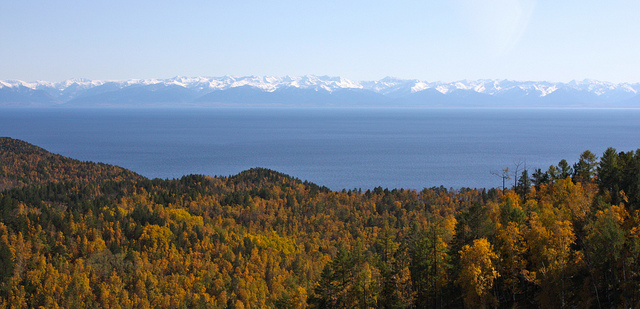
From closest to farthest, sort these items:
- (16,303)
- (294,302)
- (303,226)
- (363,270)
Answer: (363,270)
(294,302)
(16,303)
(303,226)

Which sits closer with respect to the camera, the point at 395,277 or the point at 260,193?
the point at 395,277

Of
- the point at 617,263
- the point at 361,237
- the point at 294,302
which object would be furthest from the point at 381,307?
the point at 361,237

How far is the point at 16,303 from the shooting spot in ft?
309

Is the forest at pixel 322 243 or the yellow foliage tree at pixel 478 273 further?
the forest at pixel 322 243

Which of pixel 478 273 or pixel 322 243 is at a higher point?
pixel 478 273

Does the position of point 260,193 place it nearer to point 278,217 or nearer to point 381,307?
point 278,217

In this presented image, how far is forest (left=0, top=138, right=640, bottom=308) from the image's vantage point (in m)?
38.8

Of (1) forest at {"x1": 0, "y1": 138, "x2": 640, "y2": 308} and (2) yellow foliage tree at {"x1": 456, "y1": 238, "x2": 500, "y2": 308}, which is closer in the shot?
(2) yellow foliage tree at {"x1": 456, "y1": 238, "x2": 500, "y2": 308}

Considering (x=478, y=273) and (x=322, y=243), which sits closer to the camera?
(x=478, y=273)

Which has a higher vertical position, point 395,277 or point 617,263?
point 617,263

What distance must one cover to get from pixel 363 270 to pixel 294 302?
14856 millimetres

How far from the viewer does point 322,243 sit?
13362 centimetres

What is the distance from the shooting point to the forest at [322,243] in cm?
3878

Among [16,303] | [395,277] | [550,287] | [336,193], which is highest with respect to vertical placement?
[550,287]
